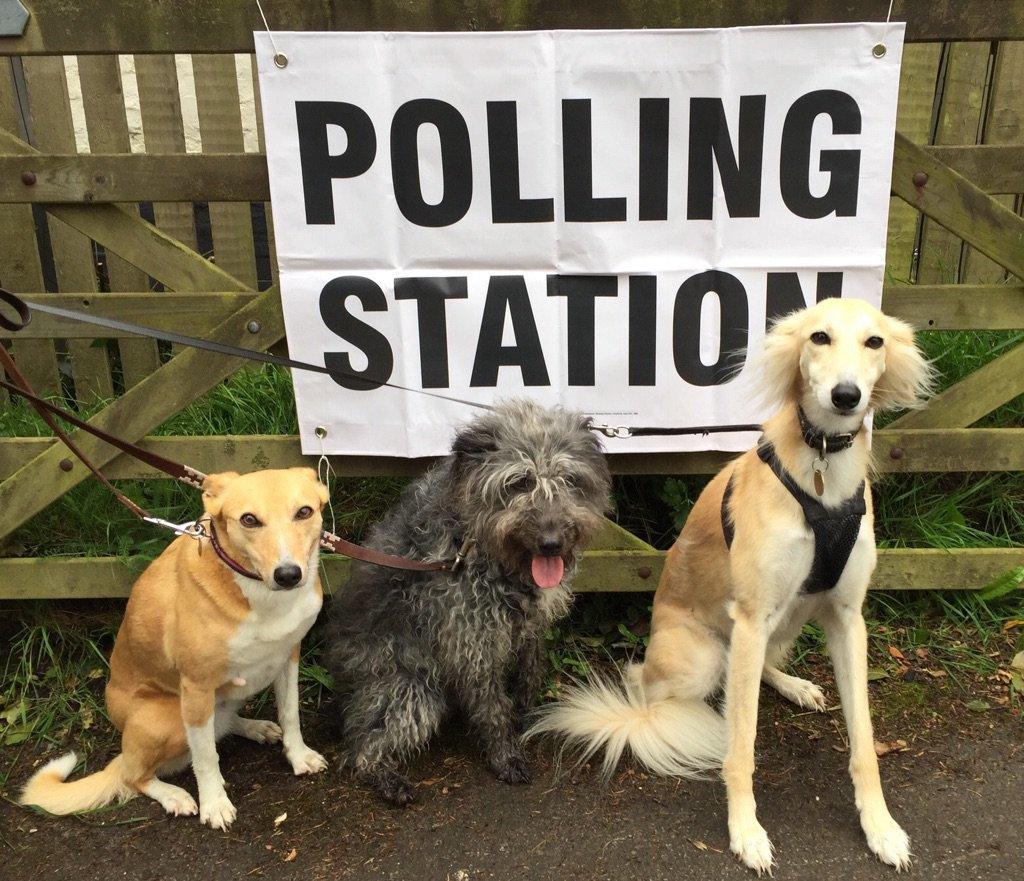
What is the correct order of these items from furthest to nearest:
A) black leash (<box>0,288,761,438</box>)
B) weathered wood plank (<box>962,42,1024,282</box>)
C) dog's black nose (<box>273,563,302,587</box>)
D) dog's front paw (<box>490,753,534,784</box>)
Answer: weathered wood plank (<box>962,42,1024,282</box>) < dog's front paw (<box>490,753,534,784</box>) < black leash (<box>0,288,761,438</box>) < dog's black nose (<box>273,563,302,587</box>)

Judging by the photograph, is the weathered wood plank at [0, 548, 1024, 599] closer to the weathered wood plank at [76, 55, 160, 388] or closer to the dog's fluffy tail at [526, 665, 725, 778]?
the dog's fluffy tail at [526, 665, 725, 778]

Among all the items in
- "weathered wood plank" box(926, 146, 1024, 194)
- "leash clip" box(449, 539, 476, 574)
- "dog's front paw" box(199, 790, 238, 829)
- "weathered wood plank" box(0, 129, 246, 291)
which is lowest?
"dog's front paw" box(199, 790, 238, 829)

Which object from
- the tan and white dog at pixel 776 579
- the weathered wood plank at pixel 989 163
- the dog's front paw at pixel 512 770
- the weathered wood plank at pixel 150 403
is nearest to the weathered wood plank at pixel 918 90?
the weathered wood plank at pixel 989 163

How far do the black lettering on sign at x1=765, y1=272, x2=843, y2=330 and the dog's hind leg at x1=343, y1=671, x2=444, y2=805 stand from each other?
2.08 metres

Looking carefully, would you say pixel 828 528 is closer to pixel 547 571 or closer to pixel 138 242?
pixel 547 571

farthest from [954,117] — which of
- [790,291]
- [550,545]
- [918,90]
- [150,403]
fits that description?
[150,403]

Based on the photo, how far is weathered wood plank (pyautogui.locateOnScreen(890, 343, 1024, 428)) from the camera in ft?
11.2

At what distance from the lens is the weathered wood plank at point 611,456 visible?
11.2 feet

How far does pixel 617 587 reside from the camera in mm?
3619

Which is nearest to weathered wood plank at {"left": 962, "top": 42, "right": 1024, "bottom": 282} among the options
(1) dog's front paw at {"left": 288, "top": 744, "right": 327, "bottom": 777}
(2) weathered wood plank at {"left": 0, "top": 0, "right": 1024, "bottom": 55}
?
(2) weathered wood plank at {"left": 0, "top": 0, "right": 1024, "bottom": 55}

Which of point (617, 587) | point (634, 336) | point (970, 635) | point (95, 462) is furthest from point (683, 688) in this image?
point (95, 462)

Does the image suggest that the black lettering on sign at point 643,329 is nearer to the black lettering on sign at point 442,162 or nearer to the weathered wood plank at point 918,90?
the black lettering on sign at point 442,162

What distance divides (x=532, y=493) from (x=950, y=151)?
2.34 metres

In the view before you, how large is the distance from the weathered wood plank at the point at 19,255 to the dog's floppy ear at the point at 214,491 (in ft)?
8.62
